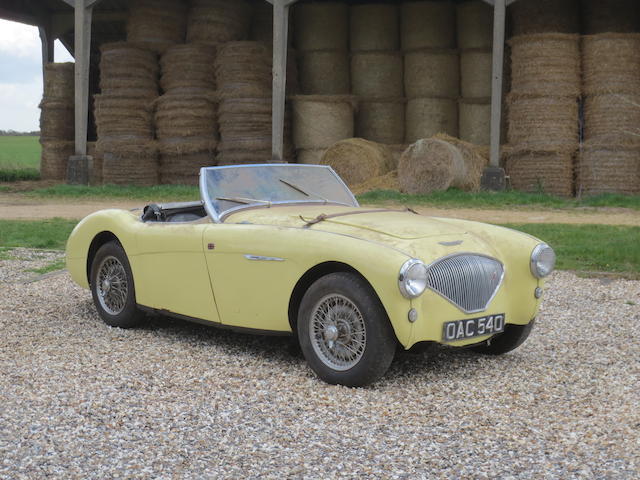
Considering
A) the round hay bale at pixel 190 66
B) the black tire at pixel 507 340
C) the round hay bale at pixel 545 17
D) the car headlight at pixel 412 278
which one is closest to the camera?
the car headlight at pixel 412 278

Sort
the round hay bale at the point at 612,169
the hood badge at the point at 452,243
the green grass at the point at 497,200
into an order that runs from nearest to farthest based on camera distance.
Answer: the hood badge at the point at 452,243 → the green grass at the point at 497,200 → the round hay bale at the point at 612,169

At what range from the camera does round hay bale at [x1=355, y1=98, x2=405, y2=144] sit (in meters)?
19.0

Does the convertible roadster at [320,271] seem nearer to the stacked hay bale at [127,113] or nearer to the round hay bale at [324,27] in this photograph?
the stacked hay bale at [127,113]

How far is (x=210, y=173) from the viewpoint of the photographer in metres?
5.45

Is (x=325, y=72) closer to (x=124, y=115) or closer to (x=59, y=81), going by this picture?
Answer: (x=124, y=115)

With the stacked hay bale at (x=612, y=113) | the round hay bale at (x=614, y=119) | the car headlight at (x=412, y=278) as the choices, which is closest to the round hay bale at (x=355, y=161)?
the stacked hay bale at (x=612, y=113)

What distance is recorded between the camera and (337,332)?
4.30m

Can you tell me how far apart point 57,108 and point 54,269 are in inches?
525

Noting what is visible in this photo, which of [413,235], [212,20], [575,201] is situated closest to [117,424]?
[413,235]

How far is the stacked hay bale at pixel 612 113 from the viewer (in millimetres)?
14742

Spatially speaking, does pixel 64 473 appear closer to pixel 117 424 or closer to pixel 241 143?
pixel 117 424

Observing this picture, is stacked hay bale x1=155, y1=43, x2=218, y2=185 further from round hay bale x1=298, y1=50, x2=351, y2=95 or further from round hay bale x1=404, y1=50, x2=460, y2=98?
round hay bale x1=404, y1=50, x2=460, y2=98

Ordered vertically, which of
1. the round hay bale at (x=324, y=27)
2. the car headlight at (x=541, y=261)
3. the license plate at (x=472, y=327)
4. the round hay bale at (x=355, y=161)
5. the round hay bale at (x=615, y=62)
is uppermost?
the round hay bale at (x=324, y=27)

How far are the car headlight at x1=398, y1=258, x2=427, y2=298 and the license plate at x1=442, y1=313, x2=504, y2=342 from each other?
32cm
